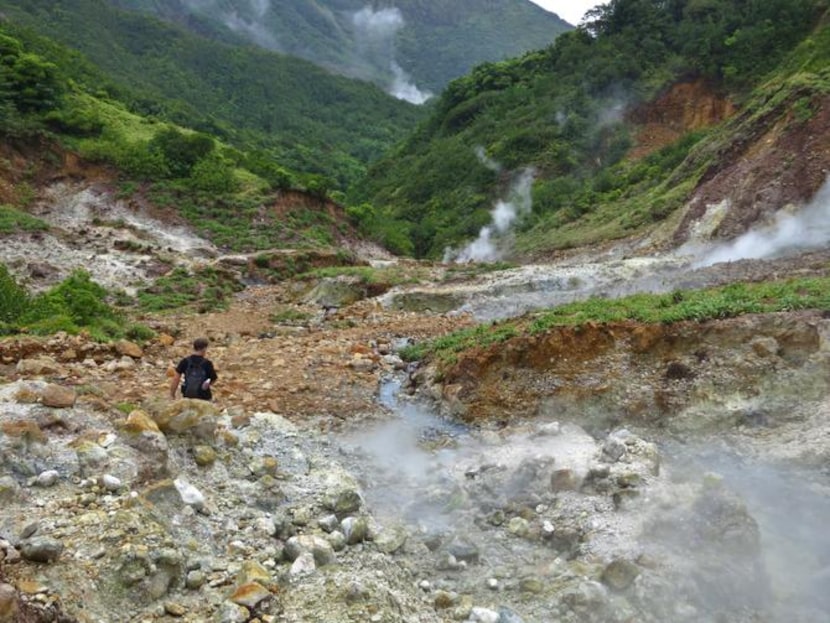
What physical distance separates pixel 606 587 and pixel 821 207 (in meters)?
18.0

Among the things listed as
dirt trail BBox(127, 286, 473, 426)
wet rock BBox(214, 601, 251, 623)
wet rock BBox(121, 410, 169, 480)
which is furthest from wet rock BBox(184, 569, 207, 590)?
dirt trail BBox(127, 286, 473, 426)

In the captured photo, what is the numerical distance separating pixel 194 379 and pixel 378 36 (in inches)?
7974

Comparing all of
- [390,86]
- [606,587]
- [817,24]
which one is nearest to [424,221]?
[817,24]

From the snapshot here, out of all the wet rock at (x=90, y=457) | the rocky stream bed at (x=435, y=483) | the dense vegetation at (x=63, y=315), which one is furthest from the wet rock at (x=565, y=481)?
the dense vegetation at (x=63, y=315)

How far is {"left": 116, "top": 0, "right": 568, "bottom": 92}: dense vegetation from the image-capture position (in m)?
162

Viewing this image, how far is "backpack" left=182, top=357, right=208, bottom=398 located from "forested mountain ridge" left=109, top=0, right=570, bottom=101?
498 ft

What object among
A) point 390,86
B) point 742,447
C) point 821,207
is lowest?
point 742,447

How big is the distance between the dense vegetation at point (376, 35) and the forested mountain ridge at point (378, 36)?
0.26m

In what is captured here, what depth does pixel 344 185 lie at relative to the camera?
6888cm

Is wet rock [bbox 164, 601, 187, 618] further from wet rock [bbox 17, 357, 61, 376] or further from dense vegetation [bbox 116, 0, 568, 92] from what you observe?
dense vegetation [bbox 116, 0, 568, 92]

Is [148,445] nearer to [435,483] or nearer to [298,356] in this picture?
[435,483]

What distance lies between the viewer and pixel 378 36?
192 m

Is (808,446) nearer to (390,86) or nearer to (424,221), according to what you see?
(424,221)

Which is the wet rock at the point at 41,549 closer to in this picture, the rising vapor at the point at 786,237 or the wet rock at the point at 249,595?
the wet rock at the point at 249,595
